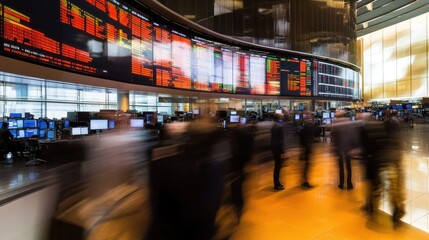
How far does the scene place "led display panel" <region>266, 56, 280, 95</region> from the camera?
51.5ft

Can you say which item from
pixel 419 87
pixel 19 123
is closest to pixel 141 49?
pixel 19 123

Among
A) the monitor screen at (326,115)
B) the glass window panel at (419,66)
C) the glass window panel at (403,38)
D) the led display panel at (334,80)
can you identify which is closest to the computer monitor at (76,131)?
the monitor screen at (326,115)

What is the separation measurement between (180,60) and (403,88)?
3354 centimetres

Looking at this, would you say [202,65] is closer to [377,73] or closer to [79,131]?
[79,131]

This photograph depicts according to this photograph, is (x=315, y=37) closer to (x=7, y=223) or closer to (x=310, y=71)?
(x=310, y=71)

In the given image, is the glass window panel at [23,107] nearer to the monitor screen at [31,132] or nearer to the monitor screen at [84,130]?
the monitor screen at [31,132]

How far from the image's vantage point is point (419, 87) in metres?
31.7

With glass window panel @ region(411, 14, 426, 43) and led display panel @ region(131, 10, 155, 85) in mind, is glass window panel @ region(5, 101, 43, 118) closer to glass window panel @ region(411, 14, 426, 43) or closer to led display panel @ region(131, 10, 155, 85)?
led display panel @ region(131, 10, 155, 85)

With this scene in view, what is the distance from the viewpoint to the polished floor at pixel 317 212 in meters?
2.87

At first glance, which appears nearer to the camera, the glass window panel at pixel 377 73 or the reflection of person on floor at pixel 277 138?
the reflection of person on floor at pixel 277 138

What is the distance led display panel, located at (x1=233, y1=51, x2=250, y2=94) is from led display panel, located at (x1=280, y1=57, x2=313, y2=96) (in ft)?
9.05

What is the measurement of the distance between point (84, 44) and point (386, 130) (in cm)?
662

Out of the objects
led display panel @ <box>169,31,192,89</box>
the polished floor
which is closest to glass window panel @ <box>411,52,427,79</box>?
led display panel @ <box>169,31,192,89</box>

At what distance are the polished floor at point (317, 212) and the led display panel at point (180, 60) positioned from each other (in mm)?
6284
